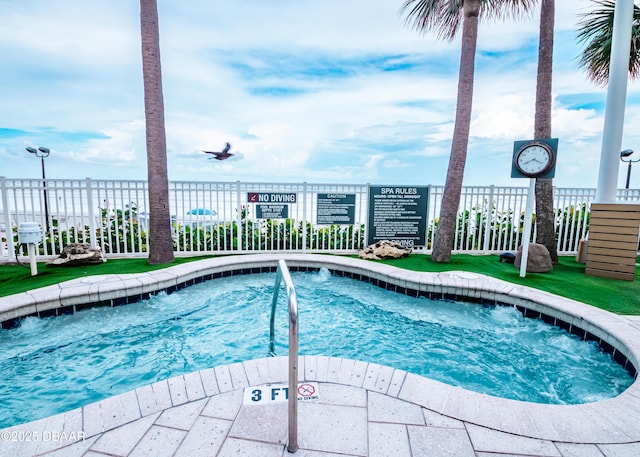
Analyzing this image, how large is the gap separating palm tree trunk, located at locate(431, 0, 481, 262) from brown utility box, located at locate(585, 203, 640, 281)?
2485 millimetres

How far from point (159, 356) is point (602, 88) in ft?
43.6

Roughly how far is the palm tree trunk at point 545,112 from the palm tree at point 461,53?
1205 mm

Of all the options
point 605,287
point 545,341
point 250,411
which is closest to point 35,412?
point 250,411

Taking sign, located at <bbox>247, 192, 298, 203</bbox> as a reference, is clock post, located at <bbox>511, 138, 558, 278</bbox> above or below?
above

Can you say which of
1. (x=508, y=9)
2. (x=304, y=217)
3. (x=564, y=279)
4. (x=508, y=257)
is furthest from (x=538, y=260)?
(x=508, y=9)

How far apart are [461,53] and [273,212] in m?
5.14

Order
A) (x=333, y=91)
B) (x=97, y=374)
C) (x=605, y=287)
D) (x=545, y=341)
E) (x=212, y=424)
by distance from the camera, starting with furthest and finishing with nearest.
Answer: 1. (x=333, y=91)
2. (x=605, y=287)
3. (x=545, y=341)
4. (x=97, y=374)
5. (x=212, y=424)

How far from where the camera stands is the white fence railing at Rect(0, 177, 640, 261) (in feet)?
22.1

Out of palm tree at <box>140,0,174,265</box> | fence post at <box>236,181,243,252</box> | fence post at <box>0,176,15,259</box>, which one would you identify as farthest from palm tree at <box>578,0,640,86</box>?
fence post at <box>0,176,15,259</box>

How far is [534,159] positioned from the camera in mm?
5598

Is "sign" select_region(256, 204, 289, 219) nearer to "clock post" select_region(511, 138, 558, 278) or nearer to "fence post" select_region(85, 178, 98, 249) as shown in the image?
"fence post" select_region(85, 178, 98, 249)

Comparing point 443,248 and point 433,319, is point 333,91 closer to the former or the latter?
point 443,248

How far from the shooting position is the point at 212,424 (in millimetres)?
2012

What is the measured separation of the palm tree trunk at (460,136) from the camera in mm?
6195
